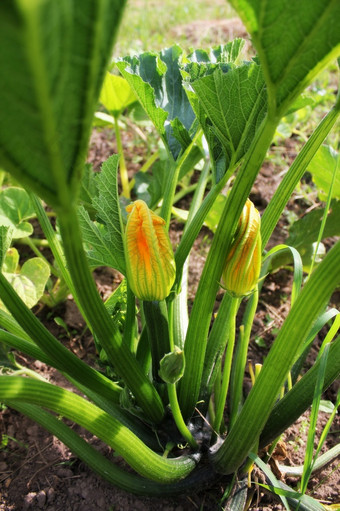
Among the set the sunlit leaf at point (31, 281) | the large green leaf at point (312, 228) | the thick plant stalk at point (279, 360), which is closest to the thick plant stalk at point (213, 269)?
the thick plant stalk at point (279, 360)

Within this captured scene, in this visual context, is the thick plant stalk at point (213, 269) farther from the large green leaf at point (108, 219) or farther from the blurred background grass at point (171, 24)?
the blurred background grass at point (171, 24)

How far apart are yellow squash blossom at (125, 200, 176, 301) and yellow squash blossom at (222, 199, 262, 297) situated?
99 millimetres

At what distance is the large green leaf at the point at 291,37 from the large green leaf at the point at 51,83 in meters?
0.19

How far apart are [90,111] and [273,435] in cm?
78

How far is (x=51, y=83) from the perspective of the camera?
0.40 meters

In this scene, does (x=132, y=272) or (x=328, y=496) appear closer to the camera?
(x=132, y=272)

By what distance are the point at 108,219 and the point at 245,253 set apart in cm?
26

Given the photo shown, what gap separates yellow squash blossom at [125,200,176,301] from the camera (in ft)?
2.52

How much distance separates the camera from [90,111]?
459 millimetres

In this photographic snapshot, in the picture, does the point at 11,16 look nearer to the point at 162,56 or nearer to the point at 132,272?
the point at 132,272

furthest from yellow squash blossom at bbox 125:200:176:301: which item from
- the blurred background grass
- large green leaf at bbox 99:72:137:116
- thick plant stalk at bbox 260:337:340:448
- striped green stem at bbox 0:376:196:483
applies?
the blurred background grass

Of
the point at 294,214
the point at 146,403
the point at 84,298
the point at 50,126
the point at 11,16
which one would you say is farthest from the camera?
the point at 294,214

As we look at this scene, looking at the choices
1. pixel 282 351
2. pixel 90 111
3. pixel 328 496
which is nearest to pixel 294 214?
pixel 328 496

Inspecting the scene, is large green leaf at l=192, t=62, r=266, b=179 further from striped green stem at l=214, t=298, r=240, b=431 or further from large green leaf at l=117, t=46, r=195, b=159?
striped green stem at l=214, t=298, r=240, b=431
